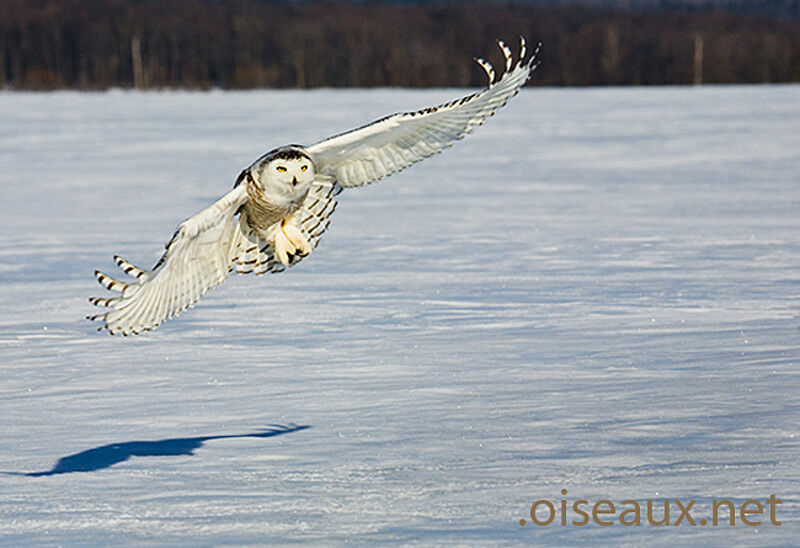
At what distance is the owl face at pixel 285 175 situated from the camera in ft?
17.6

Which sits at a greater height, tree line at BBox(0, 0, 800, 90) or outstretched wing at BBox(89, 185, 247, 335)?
tree line at BBox(0, 0, 800, 90)

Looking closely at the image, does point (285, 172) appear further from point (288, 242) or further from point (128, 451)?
point (128, 451)

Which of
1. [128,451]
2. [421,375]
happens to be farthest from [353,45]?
[128,451]

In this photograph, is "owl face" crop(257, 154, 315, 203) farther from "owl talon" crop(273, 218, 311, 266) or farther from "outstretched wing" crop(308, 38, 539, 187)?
"outstretched wing" crop(308, 38, 539, 187)

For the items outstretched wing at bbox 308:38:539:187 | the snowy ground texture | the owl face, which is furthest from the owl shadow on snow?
outstretched wing at bbox 308:38:539:187

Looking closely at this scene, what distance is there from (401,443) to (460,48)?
60116 millimetres

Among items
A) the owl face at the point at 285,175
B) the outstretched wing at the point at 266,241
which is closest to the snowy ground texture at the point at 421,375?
the outstretched wing at the point at 266,241

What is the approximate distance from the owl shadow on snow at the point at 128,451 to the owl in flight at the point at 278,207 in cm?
45

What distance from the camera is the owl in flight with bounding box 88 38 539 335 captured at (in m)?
5.39

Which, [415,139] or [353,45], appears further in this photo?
[353,45]

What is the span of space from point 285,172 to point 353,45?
56442 mm

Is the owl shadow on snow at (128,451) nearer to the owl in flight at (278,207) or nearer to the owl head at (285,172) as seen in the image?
the owl in flight at (278,207)

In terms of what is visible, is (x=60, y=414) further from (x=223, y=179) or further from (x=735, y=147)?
(x=735, y=147)

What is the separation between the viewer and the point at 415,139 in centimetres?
616
